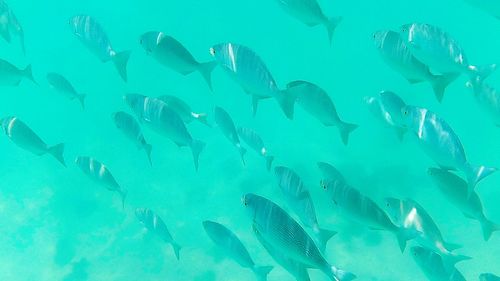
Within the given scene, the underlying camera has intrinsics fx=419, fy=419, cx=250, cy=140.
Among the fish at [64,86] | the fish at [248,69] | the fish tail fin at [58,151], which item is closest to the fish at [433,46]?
the fish at [248,69]

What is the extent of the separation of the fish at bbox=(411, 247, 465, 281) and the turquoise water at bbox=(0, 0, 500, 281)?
3.99 m

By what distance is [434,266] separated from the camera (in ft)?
13.9

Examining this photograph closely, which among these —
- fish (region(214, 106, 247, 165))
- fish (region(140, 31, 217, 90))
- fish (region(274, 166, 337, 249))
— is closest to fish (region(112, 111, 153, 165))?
fish (region(214, 106, 247, 165))

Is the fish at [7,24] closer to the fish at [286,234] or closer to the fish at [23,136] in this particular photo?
the fish at [23,136]

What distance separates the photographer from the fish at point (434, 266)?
4234mm

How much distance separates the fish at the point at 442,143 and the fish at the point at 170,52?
2122mm

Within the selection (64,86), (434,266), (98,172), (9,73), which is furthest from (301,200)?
(64,86)

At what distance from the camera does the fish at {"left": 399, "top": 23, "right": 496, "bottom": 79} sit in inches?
159

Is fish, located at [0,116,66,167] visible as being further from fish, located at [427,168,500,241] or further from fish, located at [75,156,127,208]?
fish, located at [427,168,500,241]

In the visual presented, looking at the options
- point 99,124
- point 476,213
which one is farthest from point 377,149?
point 99,124

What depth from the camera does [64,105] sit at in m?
26.9

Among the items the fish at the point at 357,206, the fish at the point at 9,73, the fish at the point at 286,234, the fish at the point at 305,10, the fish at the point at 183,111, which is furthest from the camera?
the fish at the point at 183,111

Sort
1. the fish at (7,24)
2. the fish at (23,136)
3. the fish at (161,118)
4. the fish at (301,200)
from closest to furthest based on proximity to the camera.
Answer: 1. the fish at (301,200)
2. the fish at (161,118)
3. the fish at (7,24)
4. the fish at (23,136)

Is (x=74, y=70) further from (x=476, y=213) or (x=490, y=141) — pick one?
(x=476, y=213)
